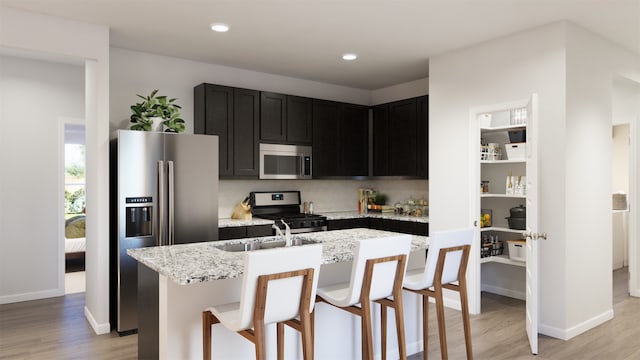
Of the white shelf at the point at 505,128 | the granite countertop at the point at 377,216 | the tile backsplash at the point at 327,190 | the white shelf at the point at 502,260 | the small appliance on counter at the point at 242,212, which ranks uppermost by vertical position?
the white shelf at the point at 505,128

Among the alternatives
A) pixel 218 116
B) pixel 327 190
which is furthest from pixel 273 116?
pixel 327 190

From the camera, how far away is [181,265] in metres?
2.24

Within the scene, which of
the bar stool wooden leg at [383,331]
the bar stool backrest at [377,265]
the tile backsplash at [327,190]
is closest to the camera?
the bar stool backrest at [377,265]

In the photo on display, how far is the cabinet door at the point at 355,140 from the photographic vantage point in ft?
19.4

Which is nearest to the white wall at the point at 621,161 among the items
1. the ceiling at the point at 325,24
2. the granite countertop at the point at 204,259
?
the ceiling at the point at 325,24

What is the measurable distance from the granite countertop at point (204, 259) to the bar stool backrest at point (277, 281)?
0.20m

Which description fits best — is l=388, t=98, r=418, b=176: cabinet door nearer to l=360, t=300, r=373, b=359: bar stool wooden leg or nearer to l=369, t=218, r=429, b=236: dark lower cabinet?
l=369, t=218, r=429, b=236: dark lower cabinet

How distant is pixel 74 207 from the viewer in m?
8.34

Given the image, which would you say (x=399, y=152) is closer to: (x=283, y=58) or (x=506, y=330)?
(x=283, y=58)

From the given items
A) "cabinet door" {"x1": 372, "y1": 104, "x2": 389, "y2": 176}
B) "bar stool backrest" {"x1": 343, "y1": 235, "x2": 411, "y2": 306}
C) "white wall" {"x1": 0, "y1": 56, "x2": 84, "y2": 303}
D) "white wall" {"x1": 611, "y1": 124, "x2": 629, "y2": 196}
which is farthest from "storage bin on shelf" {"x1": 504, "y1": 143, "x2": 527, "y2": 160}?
"white wall" {"x1": 0, "y1": 56, "x2": 84, "y2": 303}

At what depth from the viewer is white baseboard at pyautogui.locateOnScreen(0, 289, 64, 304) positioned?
188 inches

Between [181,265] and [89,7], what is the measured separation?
237 cm

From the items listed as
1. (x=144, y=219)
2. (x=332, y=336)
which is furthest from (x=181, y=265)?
(x=144, y=219)

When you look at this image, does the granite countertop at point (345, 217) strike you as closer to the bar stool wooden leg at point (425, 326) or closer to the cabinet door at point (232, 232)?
the cabinet door at point (232, 232)
